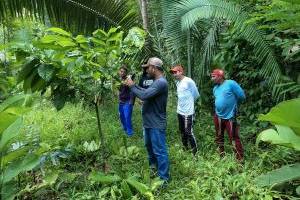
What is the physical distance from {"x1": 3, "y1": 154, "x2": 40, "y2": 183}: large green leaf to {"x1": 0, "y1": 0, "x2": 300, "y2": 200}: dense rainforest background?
0.01 metres

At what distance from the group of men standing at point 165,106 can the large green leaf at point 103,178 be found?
23.9 inches

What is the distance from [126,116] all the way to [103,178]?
338 cm

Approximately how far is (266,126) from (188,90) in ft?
5.45


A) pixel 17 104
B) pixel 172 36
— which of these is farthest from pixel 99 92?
pixel 172 36

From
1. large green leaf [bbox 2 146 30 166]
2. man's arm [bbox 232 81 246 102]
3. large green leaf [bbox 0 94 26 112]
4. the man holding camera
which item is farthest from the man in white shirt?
large green leaf [bbox 2 146 30 166]

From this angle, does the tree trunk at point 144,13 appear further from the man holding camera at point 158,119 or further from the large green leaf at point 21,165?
the large green leaf at point 21,165

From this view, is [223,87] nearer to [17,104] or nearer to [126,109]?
[126,109]

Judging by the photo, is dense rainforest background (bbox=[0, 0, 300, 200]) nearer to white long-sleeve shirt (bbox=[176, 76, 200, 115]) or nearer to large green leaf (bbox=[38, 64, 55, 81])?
large green leaf (bbox=[38, 64, 55, 81])

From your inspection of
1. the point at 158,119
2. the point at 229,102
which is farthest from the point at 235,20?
the point at 158,119

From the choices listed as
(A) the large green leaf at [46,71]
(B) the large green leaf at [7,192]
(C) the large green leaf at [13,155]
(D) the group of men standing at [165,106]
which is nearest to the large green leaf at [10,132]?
(C) the large green leaf at [13,155]

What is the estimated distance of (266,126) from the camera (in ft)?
25.2

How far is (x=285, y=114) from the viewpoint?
2.21m

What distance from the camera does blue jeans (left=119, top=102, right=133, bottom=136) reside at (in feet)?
26.3

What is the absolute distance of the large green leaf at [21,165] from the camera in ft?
12.6
